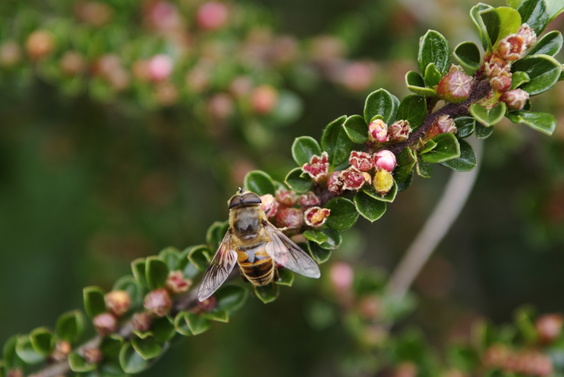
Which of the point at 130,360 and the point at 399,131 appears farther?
the point at 130,360

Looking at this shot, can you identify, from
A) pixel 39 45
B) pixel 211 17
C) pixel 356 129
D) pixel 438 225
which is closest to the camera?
pixel 356 129

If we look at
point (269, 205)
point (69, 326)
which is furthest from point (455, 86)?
point (69, 326)

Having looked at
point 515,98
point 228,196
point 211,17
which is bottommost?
point 228,196

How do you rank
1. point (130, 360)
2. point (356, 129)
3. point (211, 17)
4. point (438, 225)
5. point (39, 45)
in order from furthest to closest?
point (211, 17) → point (438, 225) → point (39, 45) → point (130, 360) → point (356, 129)

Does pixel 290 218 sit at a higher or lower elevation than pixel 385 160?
lower

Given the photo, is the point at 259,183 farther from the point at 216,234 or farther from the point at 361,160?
the point at 361,160

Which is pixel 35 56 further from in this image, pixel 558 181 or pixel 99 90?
pixel 558 181

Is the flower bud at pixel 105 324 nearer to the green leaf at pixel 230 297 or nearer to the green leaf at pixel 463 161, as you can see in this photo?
the green leaf at pixel 230 297
